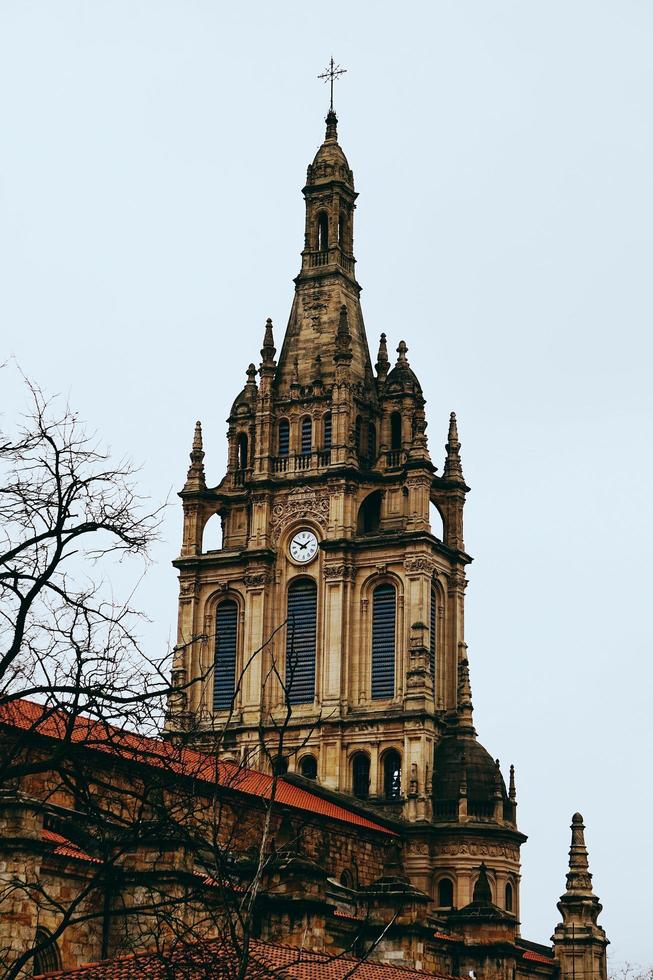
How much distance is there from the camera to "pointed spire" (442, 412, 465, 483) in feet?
279

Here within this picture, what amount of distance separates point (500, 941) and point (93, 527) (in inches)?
1818

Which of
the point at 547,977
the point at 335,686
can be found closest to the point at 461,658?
the point at 335,686

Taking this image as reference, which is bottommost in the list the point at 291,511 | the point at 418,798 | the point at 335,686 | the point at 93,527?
the point at 93,527

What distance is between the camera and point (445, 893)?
7506 cm

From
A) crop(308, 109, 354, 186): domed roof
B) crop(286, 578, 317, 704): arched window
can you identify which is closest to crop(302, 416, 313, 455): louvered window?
crop(286, 578, 317, 704): arched window

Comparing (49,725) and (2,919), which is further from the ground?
(49,725)

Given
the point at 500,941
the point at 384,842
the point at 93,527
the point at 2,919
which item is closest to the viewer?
the point at 93,527

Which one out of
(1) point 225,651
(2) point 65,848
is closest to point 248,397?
(1) point 225,651

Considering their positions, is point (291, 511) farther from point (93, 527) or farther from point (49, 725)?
point (93, 527)

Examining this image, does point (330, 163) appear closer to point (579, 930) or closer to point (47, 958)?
point (579, 930)

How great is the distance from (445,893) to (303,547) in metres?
17.7

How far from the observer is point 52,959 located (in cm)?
4300

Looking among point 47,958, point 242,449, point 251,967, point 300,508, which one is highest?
point 242,449

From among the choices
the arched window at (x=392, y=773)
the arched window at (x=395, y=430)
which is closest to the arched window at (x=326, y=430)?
the arched window at (x=395, y=430)
